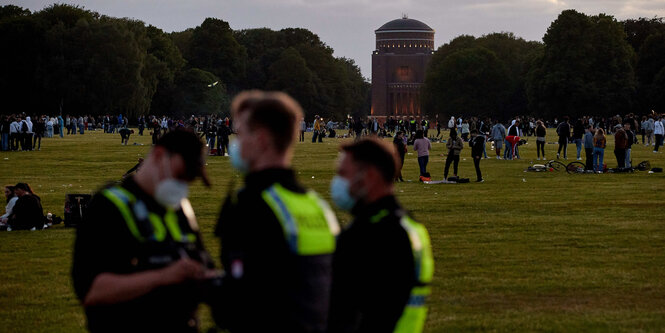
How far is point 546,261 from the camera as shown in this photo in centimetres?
1566

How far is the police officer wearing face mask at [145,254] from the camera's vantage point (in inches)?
186

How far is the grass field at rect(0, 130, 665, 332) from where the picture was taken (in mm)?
11930

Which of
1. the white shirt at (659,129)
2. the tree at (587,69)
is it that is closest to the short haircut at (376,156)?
the white shirt at (659,129)

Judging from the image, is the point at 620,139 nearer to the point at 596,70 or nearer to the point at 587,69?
the point at 587,69

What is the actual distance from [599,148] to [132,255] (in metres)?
32.0

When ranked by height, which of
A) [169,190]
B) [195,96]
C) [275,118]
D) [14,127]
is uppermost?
[195,96]

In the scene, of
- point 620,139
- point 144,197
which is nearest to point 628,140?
point 620,139

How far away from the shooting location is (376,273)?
5.02 metres

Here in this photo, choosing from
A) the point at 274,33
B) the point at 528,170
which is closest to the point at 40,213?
the point at 528,170

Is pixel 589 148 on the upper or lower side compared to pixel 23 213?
upper

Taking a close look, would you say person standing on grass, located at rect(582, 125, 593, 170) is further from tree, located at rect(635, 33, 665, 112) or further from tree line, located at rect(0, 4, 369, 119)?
tree, located at rect(635, 33, 665, 112)

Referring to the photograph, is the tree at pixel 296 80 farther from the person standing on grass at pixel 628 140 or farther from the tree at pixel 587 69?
the person standing on grass at pixel 628 140

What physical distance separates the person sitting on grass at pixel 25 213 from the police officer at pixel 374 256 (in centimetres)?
1540

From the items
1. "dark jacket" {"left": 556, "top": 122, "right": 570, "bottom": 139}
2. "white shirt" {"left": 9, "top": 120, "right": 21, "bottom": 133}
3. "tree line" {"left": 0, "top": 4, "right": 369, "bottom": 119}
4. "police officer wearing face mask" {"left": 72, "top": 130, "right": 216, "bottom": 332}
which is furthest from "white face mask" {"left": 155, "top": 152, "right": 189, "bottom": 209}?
"tree line" {"left": 0, "top": 4, "right": 369, "bottom": 119}
